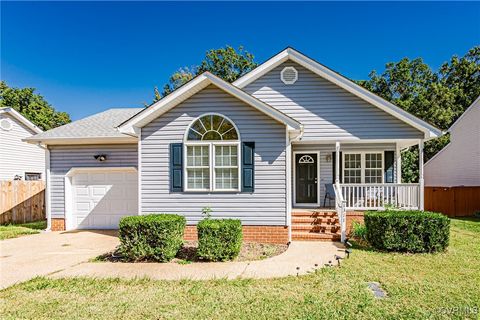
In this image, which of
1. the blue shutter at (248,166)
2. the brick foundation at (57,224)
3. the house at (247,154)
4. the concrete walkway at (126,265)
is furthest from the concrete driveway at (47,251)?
the blue shutter at (248,166)

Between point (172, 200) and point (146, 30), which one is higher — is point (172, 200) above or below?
below

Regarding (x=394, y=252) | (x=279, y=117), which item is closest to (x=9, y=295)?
(x=279, y=117)

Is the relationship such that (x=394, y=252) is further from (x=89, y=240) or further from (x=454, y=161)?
(x=454, y=161)

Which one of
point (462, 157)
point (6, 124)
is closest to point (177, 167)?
point (6, 124)

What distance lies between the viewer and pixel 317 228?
9.35 m

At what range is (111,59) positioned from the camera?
2045 cm

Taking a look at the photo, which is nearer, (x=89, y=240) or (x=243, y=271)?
(x=243, y=271)

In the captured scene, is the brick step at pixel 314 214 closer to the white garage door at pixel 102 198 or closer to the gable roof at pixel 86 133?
the white garage door at pixel 102 198

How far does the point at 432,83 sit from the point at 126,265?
31357 millimetres

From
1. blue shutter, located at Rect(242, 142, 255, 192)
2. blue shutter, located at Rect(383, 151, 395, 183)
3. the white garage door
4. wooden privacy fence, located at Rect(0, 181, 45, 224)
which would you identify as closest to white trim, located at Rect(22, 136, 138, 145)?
the white garage door

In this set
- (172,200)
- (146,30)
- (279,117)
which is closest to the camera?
(279,117)

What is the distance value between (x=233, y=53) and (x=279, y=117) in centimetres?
2269

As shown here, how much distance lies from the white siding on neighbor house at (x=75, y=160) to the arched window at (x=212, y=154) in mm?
3034

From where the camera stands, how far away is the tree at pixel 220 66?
28500 mm
